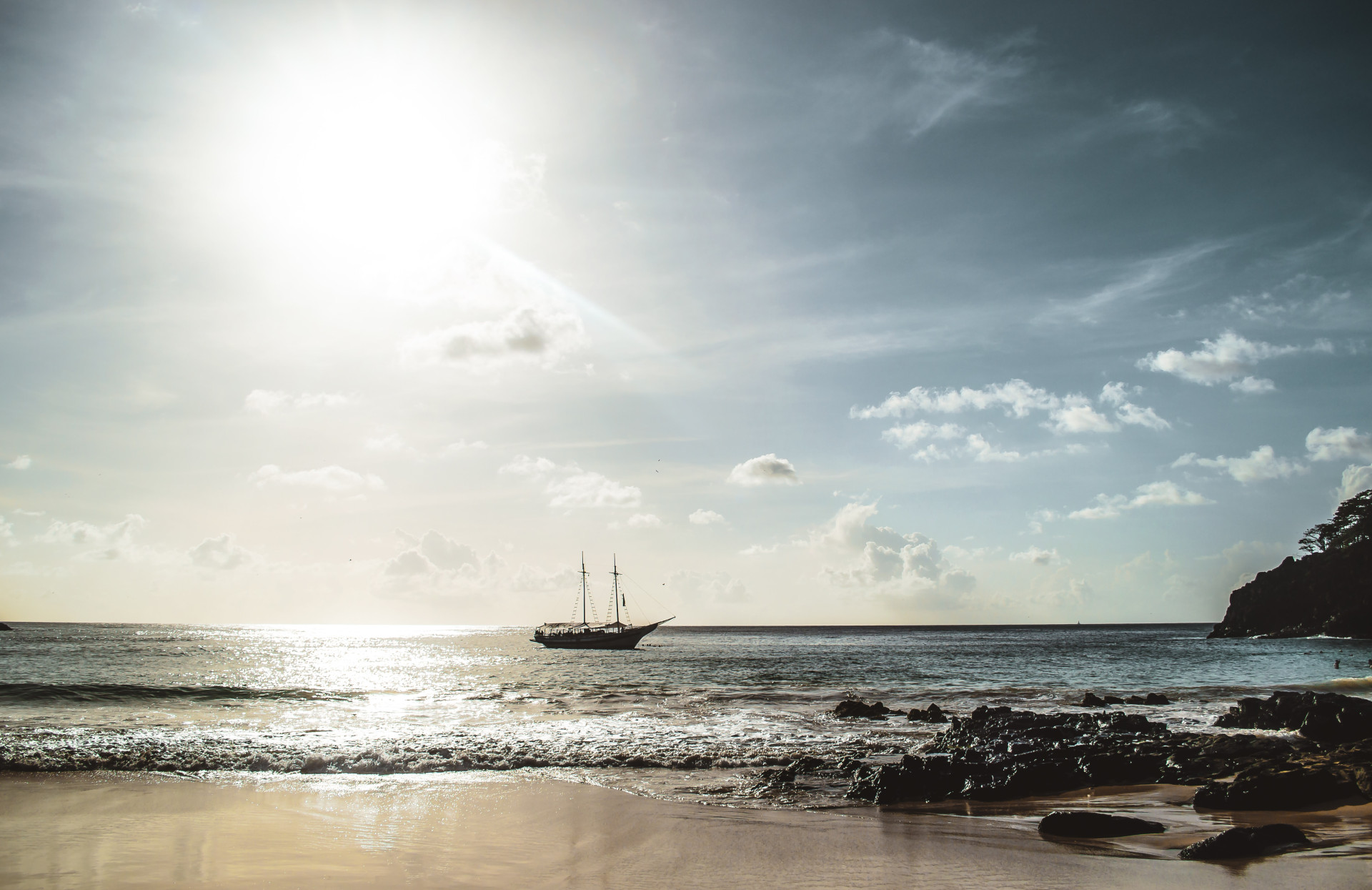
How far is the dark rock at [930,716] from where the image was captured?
24.9 m

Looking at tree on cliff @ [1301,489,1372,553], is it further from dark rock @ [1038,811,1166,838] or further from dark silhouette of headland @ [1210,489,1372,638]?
dark rock @ [1038,811,1166,838]

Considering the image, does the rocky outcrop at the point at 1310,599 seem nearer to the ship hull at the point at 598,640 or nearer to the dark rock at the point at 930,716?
the ship hull at the point at 598,640

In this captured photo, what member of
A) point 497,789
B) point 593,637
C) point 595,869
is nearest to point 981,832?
point 595,869

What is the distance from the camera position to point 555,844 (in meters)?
10.1

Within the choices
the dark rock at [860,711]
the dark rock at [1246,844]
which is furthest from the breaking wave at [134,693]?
the dark rock at [1246,844]

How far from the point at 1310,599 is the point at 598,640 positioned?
107876 millimetres

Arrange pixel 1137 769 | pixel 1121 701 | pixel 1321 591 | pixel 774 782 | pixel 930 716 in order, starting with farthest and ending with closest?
pixel 1321 591
pixel 1121 701
pixel 930 716
pixel 1137 769
pixel 774 782

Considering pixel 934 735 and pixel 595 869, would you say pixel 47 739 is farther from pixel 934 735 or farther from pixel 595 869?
pixel 934 735

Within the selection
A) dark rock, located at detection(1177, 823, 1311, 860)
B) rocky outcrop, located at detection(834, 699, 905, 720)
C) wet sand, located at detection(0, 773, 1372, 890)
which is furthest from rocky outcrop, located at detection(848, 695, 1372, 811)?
rocky outcrop, located at detection(834, 699, 905, 720)

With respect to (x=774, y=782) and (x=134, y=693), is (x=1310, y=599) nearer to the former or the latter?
(x=774, y=782)

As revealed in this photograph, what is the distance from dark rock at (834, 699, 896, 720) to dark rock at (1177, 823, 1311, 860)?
16892 mm

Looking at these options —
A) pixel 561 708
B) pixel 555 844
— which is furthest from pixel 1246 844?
pixel 561 708

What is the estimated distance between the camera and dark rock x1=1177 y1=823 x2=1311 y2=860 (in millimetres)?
8898

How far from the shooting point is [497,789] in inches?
556
